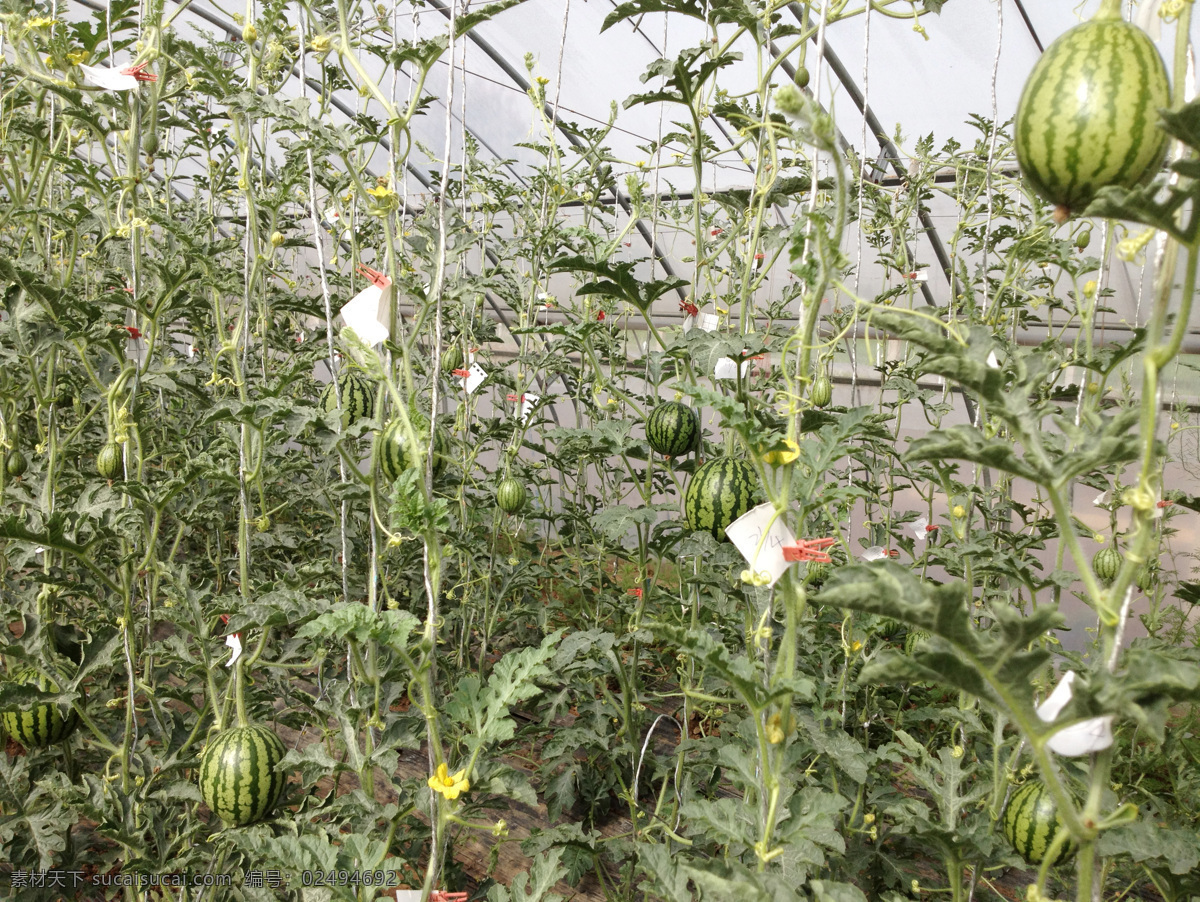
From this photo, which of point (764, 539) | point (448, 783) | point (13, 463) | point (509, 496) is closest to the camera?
point (764, 539)

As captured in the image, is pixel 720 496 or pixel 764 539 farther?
pixel 720 496

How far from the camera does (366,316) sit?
129cm

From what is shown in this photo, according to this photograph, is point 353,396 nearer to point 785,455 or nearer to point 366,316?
point 366,316

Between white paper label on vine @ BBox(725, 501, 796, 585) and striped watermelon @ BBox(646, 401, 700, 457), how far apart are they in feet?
2.34

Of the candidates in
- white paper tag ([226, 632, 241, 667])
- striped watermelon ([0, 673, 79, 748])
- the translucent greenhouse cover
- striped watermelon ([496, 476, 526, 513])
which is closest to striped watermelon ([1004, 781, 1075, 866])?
white paper tag ([226, 632, 241, 667])

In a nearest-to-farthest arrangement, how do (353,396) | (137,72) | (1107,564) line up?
(137,72) < (353,396) < (1107,564)

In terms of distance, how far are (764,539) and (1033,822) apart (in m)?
0.82

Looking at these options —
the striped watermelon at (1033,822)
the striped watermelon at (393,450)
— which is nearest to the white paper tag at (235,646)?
the striped watermelon at (393,450)

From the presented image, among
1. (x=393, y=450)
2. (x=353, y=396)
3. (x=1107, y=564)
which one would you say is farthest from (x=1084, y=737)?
(x=1107, y=564)

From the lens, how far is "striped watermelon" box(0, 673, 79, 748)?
5.70ft

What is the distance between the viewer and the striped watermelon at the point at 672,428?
188cm

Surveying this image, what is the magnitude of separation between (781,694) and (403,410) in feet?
2.39

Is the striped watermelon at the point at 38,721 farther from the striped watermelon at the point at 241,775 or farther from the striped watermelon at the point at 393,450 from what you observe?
the striped watermelon at the point at 393,450
